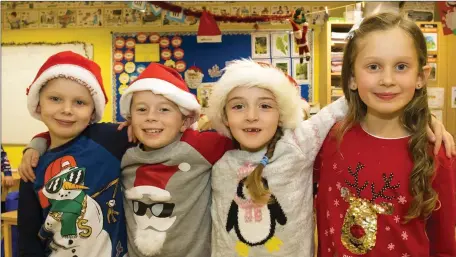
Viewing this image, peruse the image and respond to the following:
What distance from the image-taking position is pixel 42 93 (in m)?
1.58

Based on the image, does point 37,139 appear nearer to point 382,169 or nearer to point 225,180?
point 225,180

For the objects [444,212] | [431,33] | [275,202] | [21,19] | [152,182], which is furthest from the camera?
[21,19]

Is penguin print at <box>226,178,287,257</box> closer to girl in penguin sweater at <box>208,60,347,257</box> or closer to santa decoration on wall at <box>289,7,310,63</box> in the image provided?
girl in penguin sweater at <box>208,60,347,257</box>

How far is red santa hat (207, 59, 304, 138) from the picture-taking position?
146cm

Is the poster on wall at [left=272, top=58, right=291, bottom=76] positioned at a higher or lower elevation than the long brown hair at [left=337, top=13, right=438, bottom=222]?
higher

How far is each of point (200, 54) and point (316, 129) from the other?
3.36m

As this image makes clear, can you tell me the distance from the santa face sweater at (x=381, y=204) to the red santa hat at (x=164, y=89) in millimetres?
573

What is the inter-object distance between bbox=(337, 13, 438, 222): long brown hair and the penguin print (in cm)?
34

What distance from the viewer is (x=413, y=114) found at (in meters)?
1.37

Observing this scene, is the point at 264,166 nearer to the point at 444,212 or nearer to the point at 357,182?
the point at 357,182

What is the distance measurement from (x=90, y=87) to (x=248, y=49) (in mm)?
3253

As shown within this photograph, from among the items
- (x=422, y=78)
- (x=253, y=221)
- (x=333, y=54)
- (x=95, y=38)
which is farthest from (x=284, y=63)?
(x=253, y=221)

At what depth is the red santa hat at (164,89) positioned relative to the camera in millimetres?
1525

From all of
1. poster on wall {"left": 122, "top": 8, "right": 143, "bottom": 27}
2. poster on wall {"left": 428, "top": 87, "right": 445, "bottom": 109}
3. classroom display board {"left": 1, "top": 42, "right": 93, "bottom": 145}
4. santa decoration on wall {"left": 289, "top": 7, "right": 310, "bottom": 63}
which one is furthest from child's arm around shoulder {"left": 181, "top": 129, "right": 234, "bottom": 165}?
poster on wall {"left": 428, "top": 87, "right": 445, "bottom": 109}
